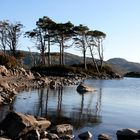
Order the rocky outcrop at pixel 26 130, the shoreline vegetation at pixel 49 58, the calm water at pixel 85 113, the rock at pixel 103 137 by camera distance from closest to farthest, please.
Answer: the rocky outcrop at pixel 26 130 < the rock at pixel 103 137 < the calm water at pixel 85 113 < the shoreline vegetation at pixel 49 58

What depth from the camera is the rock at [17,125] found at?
16.0 meters

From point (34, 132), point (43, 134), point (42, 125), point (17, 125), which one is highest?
point (17, 125)

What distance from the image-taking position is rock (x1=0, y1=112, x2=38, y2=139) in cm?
1603

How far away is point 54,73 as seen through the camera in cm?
7038

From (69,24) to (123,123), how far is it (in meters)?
60.3

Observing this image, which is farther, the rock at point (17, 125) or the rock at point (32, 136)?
the rock at point (17, 125)

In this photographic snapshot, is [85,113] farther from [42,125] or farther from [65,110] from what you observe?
[42,125]

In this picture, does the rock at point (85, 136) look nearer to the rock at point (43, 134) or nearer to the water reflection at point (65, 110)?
the rock at point (43, 134)

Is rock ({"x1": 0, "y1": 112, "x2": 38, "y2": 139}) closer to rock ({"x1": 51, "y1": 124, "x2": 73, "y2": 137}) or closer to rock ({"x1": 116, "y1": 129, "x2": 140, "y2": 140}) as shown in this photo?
rock ({"x1": 51, "y1": 124, "x2": 73, "y2": 137})

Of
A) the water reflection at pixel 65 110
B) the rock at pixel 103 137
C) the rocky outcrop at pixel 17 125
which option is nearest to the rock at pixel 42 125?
the rocky outcrop at pixel 17 125

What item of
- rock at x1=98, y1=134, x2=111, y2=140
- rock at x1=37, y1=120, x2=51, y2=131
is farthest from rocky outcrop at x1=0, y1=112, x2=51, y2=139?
rock at x1=98, y1=134, x2=111, y2=140

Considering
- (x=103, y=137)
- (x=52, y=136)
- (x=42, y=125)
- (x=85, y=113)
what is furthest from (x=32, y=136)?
(x=85, y=113)

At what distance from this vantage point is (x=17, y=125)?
1623cm

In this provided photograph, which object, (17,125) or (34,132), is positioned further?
(17,125)
